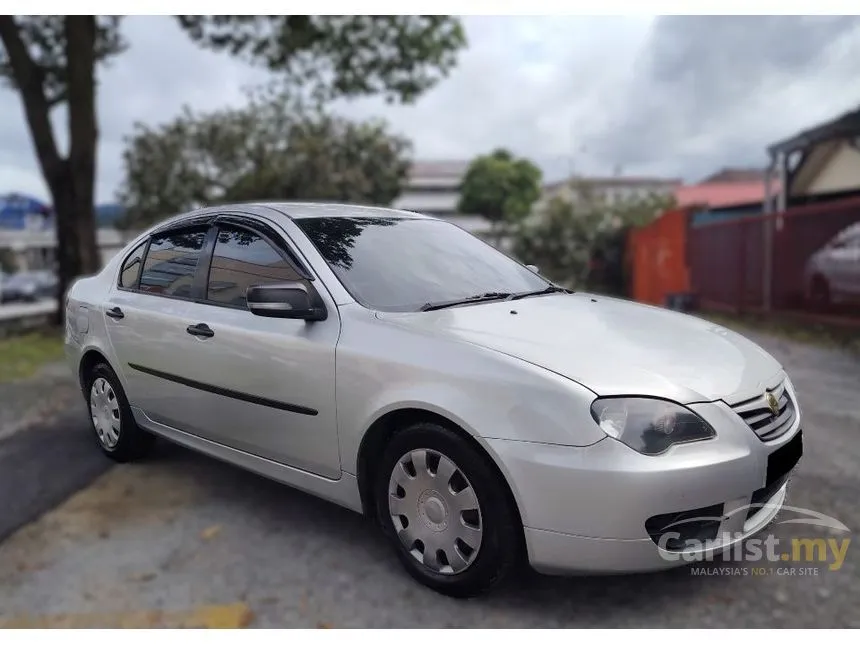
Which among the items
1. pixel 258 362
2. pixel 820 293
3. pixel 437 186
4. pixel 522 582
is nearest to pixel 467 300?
pixel 258 362

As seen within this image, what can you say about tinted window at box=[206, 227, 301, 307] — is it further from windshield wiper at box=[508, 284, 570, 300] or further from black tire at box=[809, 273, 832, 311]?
black tire at box=[809, 273, 832, 311]

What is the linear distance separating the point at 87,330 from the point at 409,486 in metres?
2.93

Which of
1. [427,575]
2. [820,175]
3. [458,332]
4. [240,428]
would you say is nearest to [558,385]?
[458,332]

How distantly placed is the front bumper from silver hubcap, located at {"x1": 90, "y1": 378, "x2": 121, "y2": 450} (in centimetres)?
298

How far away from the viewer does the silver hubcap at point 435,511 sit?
117 inches

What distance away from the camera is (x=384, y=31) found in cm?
1609

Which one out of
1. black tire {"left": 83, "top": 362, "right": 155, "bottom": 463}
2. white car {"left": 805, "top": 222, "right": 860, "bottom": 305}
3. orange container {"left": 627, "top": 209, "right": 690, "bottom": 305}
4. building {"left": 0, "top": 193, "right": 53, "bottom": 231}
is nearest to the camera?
black tire {"left": 83, "top": 362, "right": 155, "bottom": 463}

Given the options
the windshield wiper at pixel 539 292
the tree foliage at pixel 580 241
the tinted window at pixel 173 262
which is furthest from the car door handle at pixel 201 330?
the tree foliage at pixel 580 241

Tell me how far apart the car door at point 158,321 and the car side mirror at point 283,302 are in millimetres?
884

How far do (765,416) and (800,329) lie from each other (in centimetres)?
799

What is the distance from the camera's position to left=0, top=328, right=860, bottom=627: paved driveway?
3000 mm

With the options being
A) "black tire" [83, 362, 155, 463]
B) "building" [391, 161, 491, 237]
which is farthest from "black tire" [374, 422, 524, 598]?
"building" [391, 161, 491, 237]

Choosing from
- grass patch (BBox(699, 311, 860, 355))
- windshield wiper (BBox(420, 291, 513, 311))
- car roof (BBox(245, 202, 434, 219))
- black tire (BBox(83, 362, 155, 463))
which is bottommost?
grass patch (BBox(699, 311, 860, 355))

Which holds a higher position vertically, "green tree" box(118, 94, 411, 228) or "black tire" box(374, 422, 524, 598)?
"green tree" box(118, 94, 411, 228)
